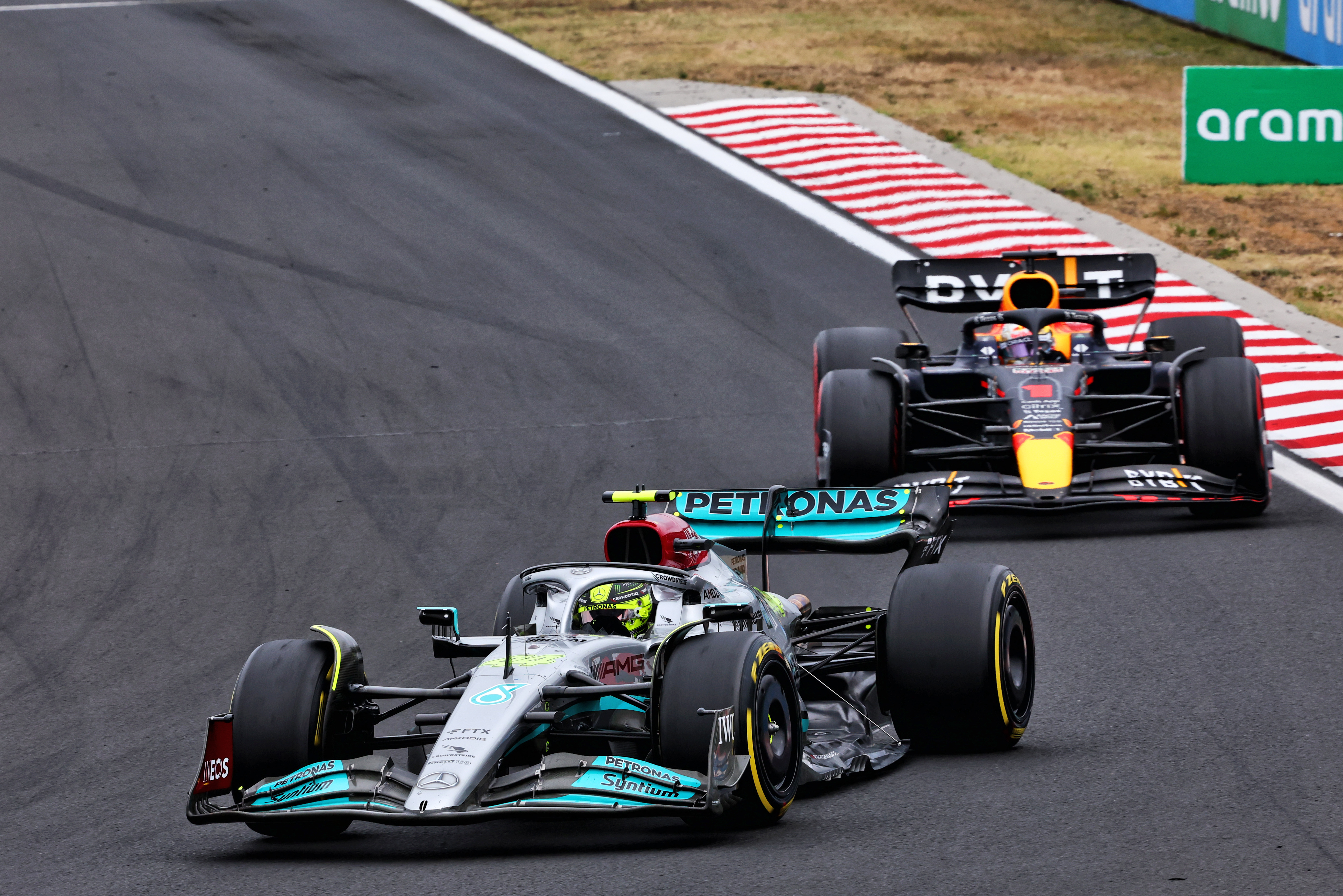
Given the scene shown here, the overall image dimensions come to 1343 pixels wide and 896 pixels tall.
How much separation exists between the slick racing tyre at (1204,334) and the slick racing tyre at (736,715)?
7615mm

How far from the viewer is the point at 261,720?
7207 mm

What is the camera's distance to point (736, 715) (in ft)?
22.4

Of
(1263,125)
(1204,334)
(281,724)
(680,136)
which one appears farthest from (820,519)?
(680,136)

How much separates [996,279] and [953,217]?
6.65m

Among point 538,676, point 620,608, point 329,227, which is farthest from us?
Answer: point 329,227

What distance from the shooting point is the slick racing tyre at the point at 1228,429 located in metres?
12.4

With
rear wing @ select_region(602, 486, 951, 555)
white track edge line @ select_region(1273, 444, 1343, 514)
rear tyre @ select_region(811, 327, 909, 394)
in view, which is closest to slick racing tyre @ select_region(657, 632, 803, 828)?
rear wing @ select_region(602, 486, 951, 555)

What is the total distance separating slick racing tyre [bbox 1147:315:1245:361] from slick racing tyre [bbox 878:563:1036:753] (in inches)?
253

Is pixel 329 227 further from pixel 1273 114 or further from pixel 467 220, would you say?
pixel 1273 114

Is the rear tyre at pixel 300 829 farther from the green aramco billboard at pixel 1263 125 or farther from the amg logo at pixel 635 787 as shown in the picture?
the green aramco billboard at pixel 1263 125

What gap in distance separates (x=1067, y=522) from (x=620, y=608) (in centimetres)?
585

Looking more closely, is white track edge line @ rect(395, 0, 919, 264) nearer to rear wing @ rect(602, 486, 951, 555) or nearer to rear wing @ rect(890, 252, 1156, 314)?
rear wing @ rect(890, 252, 1156, 314)

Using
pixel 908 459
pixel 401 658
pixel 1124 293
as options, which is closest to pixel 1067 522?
pixel 908 459

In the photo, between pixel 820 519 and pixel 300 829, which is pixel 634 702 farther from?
pixel 820 519
